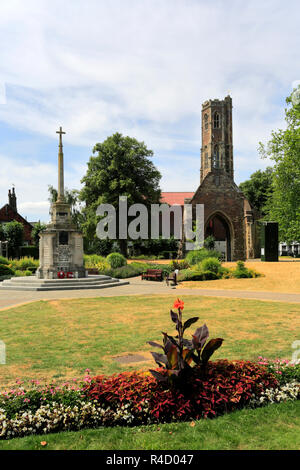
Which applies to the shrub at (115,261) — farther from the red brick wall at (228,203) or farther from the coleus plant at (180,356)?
the coleus plant at (180,356)

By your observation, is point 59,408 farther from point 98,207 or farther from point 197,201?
point 197,201

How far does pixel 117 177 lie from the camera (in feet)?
129

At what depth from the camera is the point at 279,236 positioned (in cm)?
2862

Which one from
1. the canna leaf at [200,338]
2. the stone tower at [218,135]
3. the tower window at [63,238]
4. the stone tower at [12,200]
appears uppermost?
the stone tower at [218,135]

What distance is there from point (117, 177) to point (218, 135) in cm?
2839

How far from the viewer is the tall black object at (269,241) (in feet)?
92.1

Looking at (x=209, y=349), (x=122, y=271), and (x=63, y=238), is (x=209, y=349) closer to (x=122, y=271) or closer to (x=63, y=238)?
(x=63, y=238)

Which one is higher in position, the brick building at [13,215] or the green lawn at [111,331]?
the brick building at [13,215]

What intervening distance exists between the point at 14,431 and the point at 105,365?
238 cm

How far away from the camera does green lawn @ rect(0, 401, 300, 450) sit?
11.3 feet

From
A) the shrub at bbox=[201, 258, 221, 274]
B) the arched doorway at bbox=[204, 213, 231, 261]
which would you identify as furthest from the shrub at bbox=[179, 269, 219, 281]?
the arched doorway at bbox=[204, 213, 231, 261]

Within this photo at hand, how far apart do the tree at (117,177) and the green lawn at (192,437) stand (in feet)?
111

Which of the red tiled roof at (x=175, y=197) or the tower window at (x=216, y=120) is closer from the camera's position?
the red tiled roof at (x=175, y=197)
